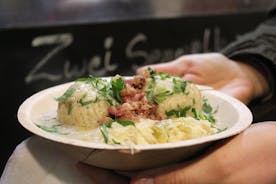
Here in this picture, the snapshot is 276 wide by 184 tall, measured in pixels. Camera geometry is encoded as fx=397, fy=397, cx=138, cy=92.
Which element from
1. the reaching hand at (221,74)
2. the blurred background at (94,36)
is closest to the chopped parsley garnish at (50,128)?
the reaching hand at (221,74)

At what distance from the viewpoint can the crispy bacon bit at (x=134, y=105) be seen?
34.2 inches

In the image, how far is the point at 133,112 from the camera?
87 centimetres

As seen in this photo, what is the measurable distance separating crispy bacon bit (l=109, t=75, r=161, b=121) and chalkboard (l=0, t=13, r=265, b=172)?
76cm

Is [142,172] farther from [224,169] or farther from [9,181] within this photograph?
[9,181]

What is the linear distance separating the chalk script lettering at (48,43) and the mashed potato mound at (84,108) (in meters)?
0.80

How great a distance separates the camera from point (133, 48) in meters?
2.00

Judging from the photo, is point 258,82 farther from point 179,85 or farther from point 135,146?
point 135,146

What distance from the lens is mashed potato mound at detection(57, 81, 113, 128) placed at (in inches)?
33.9

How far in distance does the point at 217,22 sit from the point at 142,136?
1.67 metres

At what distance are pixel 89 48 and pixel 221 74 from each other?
65 cm

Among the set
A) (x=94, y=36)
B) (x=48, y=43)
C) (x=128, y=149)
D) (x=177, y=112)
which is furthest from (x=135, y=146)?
(x=94, y=36)

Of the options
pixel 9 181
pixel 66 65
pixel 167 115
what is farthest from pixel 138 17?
pixel 9 181

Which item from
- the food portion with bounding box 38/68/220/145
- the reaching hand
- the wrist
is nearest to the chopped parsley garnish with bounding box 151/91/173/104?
the food portion with bounding box 38/68/220/145

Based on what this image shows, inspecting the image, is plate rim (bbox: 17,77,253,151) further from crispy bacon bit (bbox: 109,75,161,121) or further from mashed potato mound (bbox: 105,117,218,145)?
crispy bacon bit (bbox: 109,75,161,121)
